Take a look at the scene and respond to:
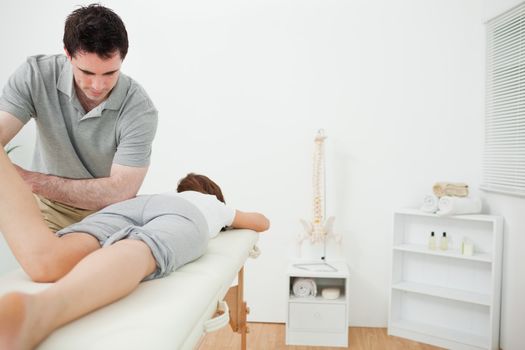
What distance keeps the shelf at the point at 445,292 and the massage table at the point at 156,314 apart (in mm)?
1778

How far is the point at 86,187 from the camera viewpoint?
1524 millimetres

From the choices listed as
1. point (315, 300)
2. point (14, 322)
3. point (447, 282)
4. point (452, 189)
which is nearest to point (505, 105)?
point (452, 189)

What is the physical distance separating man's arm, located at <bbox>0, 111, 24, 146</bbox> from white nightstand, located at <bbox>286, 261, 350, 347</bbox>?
1.65m

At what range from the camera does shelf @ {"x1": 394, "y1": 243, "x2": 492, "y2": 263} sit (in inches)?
102

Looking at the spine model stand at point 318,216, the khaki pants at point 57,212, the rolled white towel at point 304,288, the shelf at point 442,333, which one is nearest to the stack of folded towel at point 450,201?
the spine model stand at point 318,216

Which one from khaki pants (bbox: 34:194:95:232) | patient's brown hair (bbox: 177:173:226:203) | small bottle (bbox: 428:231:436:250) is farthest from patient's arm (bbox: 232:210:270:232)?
small bottle (bbox: 428:231:436:250)

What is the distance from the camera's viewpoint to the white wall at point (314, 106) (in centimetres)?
290

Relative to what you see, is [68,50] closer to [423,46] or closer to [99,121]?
[99,121]

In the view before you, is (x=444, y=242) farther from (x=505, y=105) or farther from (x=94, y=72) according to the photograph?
(x=94, y=72)

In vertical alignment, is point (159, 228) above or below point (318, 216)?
above

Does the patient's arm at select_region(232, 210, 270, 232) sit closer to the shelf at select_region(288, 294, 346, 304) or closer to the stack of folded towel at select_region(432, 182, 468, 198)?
the shelf at select_region(288, 294, 346, 304)

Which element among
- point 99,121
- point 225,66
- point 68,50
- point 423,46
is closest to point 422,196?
point 423,46

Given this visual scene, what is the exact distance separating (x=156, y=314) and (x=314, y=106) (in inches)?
93.2

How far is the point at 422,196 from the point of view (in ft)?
9.57
